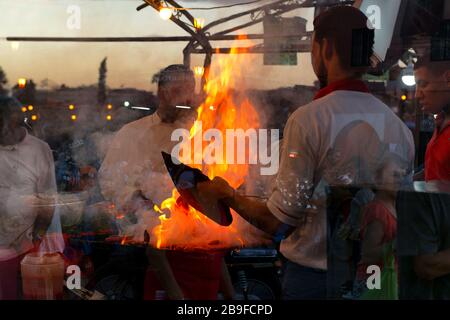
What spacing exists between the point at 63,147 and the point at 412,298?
1.73 m

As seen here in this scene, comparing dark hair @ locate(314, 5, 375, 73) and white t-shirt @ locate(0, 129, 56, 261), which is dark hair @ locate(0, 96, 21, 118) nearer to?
white t-shirt @ locate(0, 129, 56, 261)

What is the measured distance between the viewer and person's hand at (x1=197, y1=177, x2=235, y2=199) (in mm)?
2459

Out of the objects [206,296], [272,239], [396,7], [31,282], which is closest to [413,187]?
[272,239]

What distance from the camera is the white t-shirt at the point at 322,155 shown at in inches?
84.5

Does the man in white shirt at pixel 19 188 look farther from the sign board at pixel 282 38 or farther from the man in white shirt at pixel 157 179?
the sign board at pixel 282 38

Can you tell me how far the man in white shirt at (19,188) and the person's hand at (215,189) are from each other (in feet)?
2.70

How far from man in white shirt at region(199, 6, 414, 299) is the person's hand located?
161 millimetres

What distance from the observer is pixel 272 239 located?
2.38m

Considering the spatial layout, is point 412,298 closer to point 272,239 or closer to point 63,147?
point 272,239

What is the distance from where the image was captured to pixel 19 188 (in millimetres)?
2836

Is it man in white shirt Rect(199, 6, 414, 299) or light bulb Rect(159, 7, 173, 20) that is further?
light bulb Rect(159, 7, 173, 20)

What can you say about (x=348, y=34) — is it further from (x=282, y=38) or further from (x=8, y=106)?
(x=8, y=106)

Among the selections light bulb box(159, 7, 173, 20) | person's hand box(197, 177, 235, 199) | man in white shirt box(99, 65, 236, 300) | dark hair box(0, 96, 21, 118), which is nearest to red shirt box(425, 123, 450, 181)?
person's hand box(197, 177, 235, 199)

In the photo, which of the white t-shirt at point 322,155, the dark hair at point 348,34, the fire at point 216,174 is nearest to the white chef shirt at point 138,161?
the fire at point 216,174
